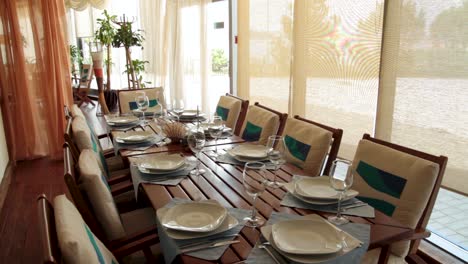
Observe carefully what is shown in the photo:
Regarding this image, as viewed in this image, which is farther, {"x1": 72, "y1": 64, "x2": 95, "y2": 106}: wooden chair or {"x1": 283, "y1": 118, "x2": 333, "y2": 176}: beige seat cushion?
{"x1": 72, "y1": 64, "x2": 95, "y2": 106}: wooden chair

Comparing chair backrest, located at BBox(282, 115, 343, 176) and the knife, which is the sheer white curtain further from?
the knife

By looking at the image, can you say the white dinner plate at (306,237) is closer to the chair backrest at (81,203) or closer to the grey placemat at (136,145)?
the chair backrest at (81,203)

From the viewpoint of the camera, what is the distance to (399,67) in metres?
2.60

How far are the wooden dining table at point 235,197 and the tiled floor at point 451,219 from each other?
1.48 m

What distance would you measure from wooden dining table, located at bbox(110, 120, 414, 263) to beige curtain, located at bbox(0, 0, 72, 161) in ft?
8.45

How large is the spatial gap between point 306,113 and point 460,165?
170 cm

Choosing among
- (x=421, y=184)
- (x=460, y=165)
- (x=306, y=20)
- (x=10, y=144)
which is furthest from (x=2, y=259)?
(x=306, y=20)

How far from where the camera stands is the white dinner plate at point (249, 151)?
194cm

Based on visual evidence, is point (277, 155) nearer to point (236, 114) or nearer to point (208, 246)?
point (208, 246)

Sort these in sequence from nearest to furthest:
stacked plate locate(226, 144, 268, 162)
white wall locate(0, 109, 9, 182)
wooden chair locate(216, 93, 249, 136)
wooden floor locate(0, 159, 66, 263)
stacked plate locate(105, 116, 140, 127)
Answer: stacked plate locate(226, 144, 268, 162) < wooden floor locate(0, 159, 66, 263) < stacked plate locate(105, 116, 140, 127) < wooden chair locate(216, 93, 249, 136) < white wall locate(0, 109, 9, 182)

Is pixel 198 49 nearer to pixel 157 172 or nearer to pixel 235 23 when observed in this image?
pixel 235 23

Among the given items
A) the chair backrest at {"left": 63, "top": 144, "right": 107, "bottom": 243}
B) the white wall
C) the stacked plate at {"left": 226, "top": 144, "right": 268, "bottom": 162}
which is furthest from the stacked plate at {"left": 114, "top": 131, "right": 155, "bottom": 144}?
the white wall

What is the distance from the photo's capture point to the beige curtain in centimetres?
382

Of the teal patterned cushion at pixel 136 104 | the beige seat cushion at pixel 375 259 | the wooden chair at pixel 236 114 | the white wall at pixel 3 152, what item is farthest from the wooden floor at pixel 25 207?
the beige seat cushion at pixel 375 259
